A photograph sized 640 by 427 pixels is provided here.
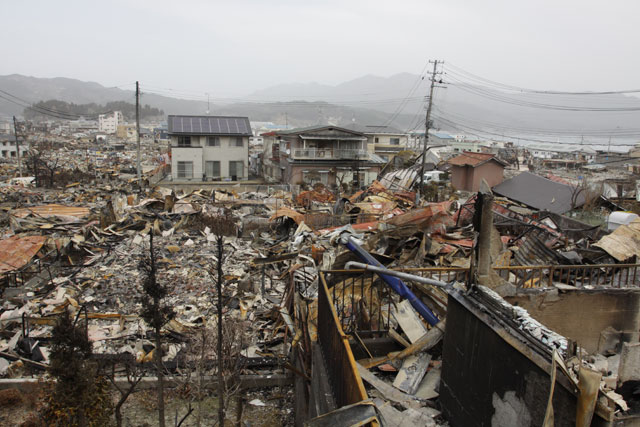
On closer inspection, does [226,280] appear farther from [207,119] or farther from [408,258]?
[207,119]

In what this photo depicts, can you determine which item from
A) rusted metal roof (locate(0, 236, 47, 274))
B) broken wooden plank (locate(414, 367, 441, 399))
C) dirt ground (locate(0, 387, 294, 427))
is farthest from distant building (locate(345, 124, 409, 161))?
broken wooden plank (locate(414, 367, 441, 399))

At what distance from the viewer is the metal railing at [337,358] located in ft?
9.67

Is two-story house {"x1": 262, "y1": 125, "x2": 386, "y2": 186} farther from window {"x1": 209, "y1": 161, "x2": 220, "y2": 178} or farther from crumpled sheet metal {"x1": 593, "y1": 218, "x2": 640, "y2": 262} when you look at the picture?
crumpled sheet metal {"x1": 593, "y1": 218, "x2": 640, "y2": 262}

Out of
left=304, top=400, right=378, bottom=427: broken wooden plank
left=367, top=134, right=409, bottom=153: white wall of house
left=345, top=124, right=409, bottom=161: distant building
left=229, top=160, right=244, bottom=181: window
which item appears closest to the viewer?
left=304, top=400, right=378, bottom=427: broken wooden plank

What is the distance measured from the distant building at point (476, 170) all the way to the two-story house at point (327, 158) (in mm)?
6229

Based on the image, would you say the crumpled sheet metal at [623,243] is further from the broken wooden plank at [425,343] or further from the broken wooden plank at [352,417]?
the broken wooden plank at [352,417]

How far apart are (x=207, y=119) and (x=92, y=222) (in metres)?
20.4

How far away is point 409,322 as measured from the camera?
520cm

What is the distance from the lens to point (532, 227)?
32.8 feet

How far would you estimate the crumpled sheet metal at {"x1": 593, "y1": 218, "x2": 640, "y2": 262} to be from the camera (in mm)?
7059

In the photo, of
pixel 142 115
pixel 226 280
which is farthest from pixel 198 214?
pixel 142 115

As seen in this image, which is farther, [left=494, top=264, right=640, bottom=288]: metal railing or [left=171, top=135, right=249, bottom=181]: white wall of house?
[left=171, top=135, right=249, bottom=181]: white wall of house

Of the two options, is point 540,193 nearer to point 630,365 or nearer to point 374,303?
point 374,303

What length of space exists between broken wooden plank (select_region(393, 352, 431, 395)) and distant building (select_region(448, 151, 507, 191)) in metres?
25.6
